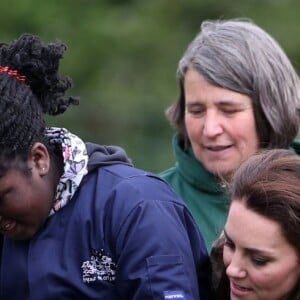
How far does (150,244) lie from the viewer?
4109 mm

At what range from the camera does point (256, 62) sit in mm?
5242

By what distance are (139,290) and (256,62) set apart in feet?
4.68

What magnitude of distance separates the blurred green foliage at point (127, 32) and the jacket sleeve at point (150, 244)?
25.8ft

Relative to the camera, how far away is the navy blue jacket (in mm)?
4109

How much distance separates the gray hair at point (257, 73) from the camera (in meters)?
5.21

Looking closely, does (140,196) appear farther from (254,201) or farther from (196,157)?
(196,157)

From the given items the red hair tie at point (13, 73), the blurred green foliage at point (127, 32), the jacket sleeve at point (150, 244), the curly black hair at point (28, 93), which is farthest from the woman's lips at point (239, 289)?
the blurred green foliage at point (127, 32)

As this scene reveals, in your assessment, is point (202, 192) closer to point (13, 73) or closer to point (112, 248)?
point (112, 248)

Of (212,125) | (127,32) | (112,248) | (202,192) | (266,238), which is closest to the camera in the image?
(266,238)

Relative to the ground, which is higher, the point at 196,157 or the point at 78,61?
the point at 196,157

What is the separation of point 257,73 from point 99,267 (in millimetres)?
1331

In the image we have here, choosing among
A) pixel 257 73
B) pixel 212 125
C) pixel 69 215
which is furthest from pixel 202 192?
pixel 69 215

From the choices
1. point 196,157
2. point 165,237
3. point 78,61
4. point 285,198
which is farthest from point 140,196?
point 78,61

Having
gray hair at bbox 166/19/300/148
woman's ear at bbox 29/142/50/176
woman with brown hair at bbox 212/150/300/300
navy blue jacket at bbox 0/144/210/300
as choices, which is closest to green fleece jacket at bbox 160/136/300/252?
gray hair at bbox 166/19/300/148
